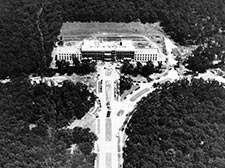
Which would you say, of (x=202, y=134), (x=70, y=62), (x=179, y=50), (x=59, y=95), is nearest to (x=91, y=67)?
(x=70, y=62)

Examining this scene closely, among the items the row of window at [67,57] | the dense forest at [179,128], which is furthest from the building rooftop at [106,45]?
the dense forest at [179,128]

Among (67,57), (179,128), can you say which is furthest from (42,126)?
(67,57)

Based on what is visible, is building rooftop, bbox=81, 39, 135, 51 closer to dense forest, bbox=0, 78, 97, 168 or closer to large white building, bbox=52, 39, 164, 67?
large white building, bbox=52, 39, 164, 67

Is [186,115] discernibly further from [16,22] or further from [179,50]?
[16,22]

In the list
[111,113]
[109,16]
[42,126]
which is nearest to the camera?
[42,126]

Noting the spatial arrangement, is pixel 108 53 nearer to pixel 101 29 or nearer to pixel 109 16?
pixel 101 29

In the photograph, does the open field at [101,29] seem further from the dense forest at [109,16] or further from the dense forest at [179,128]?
the dense forest at [179,128]
